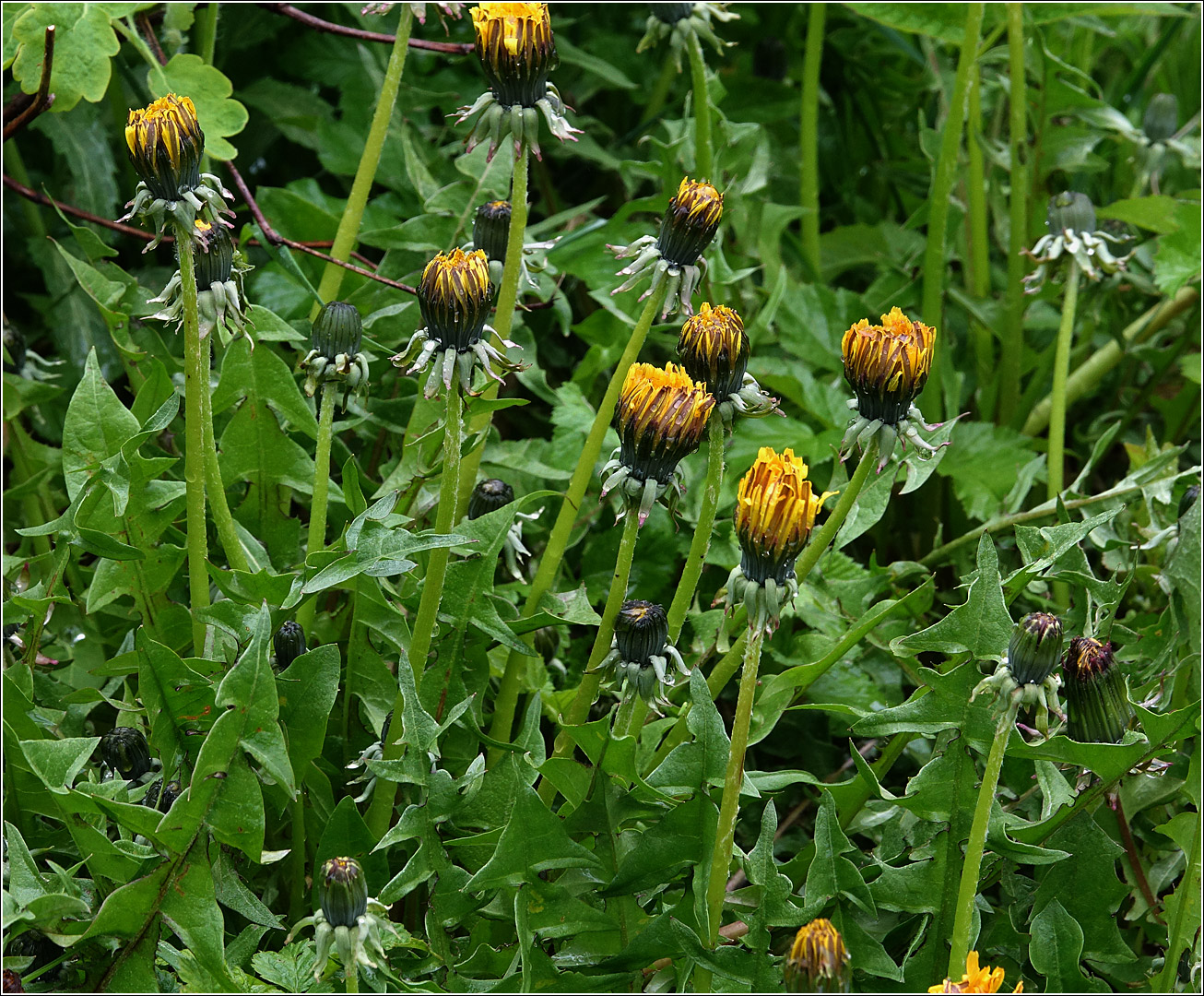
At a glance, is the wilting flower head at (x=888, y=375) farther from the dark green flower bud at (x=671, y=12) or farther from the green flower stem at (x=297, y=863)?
the dark green flower bud at (x=671, y=12)

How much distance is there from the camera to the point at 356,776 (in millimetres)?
1562

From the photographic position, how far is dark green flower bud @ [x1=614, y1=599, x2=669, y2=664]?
1.30m

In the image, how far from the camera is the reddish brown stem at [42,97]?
5.79ft

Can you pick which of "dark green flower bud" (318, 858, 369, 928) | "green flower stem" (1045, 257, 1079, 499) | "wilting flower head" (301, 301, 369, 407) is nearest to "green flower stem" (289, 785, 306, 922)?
"dark green flower bud" (318, 858, 369, 928)

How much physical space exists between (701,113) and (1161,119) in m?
0.92

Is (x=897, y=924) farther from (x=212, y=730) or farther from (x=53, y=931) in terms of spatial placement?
(x=53, y=931)

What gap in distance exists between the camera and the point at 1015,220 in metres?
2.31

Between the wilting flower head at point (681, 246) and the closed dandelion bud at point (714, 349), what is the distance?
1.5 inches

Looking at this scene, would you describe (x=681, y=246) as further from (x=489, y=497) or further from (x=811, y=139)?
(x=811, y=139)

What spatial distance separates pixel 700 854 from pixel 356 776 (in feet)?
1.67

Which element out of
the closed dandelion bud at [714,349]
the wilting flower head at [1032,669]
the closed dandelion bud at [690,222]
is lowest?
the wilting flower head at [1032,669]

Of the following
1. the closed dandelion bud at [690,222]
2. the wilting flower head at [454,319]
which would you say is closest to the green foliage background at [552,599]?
the wilting flower head at [454,319]

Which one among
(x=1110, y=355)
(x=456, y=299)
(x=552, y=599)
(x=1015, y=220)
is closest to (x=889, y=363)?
(x=456, y=299)

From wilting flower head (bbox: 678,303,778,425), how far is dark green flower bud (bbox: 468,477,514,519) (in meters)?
0.38
